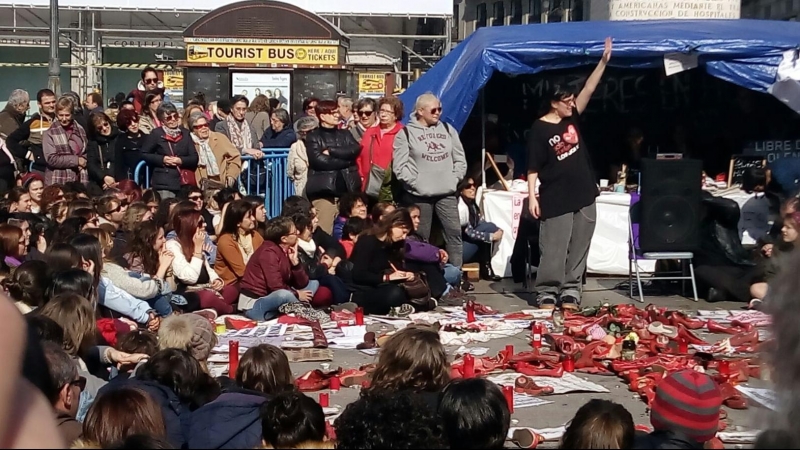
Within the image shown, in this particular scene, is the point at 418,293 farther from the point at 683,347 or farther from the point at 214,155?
the point at 214,155

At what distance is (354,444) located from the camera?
306 centimetres

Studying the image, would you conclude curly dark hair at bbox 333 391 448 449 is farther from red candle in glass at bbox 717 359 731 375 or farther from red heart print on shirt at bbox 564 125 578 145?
red heart print on shirt at bbox 564 125 578 145

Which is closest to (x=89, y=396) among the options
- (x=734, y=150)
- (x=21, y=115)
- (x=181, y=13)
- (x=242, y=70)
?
(x=21, y=115)

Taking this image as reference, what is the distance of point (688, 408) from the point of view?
4059 mm

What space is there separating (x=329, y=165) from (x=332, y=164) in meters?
0.03

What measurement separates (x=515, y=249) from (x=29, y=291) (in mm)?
6103

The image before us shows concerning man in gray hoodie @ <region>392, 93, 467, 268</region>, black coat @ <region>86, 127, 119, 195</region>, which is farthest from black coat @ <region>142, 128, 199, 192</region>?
man in gray hoodie @ <region>392, 93, 467, 268</region>

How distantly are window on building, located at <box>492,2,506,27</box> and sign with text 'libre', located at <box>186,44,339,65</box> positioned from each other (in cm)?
3976

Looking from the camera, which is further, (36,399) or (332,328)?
(332,328)

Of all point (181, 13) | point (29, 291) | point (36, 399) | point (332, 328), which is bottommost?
point (332, 328)

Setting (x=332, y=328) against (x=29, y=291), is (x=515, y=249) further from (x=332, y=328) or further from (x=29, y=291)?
(x=29, y=291)

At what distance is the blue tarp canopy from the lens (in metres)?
11.1

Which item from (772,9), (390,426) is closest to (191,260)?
(390,426)

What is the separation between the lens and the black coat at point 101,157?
1220 centimetres
